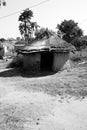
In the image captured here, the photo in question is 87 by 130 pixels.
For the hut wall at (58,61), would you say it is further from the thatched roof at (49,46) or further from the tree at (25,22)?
the tree at (25,22)

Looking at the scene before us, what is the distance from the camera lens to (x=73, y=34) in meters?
42.3

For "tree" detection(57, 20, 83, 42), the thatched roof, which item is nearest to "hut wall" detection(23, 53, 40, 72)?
the thatched roof

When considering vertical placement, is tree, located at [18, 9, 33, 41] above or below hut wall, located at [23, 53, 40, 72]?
above

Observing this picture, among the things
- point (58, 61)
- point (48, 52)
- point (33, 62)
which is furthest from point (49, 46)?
point (33, 62)

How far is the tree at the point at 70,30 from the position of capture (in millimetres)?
42031

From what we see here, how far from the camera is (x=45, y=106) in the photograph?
7.55m

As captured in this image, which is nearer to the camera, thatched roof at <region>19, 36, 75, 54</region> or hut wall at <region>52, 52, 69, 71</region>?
thatched roof at <region>19, 36, 75, 54</region>

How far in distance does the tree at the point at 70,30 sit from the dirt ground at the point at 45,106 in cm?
3186

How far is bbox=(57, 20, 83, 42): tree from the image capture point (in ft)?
138

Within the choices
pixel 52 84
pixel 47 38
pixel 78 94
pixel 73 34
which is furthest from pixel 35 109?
pixel 73 34

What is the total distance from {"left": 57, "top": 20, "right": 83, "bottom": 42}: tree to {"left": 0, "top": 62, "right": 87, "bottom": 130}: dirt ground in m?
31.9

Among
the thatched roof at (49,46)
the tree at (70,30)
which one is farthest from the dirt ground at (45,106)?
the tree at (70,30)

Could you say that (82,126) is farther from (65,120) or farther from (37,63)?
(37,63)

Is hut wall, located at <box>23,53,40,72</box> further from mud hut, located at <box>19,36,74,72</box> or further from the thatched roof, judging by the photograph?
the thatched roof
